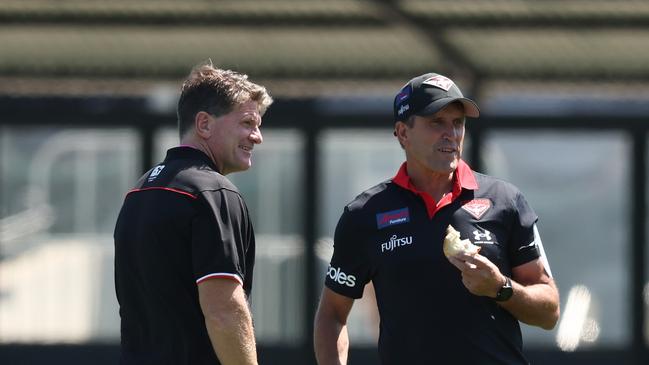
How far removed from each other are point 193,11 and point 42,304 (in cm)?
237

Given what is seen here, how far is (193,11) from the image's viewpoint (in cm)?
762

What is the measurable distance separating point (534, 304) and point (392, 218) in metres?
0.51

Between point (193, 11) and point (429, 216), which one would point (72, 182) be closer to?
point (193, 11)

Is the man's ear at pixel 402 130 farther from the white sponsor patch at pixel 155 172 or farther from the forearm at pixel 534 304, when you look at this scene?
the white sponsor patch at pixel 155 172

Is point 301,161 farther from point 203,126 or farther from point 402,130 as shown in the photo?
point 203,126

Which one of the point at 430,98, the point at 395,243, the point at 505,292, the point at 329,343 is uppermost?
the point at 430,98

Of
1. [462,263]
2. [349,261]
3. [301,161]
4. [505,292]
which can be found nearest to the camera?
[462,263]

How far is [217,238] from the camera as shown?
3.68 meters

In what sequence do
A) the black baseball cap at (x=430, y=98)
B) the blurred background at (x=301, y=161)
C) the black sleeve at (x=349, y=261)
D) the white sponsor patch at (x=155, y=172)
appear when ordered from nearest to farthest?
the white sponsor patch at (x=155, y=172), the black baseball cap at (x=430, y=98), the black sleeve at (x=349, y=261), the blurred background at (x=301, y=161)

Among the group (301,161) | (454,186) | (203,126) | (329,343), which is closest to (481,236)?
(454,186)

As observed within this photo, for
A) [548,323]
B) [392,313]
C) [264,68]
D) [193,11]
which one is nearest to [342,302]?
[392,313]

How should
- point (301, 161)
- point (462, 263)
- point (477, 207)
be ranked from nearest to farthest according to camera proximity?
point (462, 263) < point (477, 207) < point (301, 161)

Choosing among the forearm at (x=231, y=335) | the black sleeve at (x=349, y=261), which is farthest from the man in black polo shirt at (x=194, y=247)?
the black sleeve at (x=349, y=261)

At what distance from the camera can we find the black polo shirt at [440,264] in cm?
386
